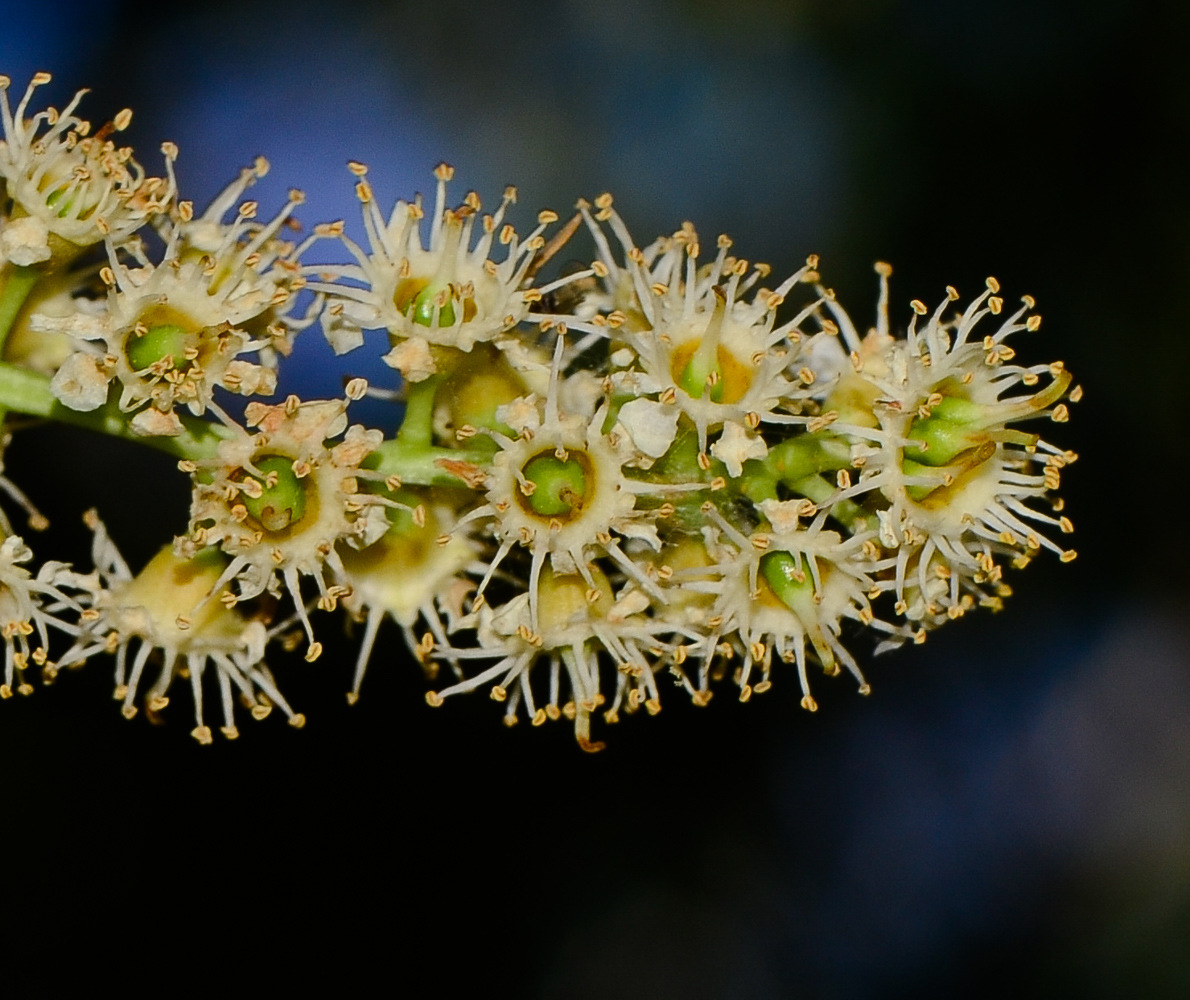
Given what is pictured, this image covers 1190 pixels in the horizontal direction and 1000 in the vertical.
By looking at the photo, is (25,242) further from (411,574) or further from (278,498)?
(411,574)

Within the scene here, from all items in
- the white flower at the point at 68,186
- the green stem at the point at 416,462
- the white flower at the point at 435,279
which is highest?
the white flower at the point at 68,186

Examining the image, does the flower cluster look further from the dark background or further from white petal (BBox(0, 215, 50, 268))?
the dark background

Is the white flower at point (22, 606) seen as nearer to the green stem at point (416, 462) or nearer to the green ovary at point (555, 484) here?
the green stem at point (416, 462)

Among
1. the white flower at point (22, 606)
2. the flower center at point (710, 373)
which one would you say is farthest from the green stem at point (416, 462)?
the white flower at point (22, 606)

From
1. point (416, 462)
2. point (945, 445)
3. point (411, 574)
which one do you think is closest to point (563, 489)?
point (416, 462)

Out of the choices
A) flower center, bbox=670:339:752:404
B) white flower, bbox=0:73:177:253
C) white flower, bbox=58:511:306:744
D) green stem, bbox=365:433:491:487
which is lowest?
white flower, bbox=58:511:306:744

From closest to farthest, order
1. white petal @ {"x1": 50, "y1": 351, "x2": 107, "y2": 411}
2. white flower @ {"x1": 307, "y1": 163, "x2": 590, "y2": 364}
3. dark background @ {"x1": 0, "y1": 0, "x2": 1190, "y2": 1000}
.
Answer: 1. white petal @ {"x1": 50, "y1": 351, "x2": 107, "y2": 411}
2. white flower @ {"x1": 307, "y1": 163, "x2": 590, "y2": 364}
3. dark background @ {"x1": 0, "y1": 0, "x2": 1190, "y2": 1000}

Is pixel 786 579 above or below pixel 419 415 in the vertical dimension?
below

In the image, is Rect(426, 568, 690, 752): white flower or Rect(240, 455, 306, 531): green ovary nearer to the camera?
Rect(240, 455, 306, 531): green ovary

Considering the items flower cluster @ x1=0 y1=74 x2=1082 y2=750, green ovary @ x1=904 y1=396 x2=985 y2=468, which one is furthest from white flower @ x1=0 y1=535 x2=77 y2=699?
green ovary @ x1=904 y1=396 x2=985 y2=468
